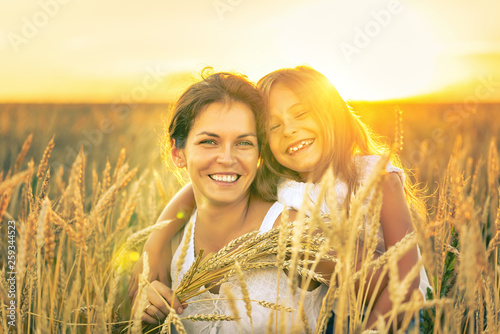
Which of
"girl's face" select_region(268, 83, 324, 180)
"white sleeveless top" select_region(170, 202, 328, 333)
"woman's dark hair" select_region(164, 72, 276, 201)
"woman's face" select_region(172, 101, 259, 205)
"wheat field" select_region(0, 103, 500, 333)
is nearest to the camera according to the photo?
"wheat field" select_region(0, 103, 500, 333)

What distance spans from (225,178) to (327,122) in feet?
2.38

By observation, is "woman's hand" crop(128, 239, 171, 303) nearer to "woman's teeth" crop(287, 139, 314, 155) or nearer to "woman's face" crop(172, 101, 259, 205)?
"woman's face" crop(172, 101, 259, 205)

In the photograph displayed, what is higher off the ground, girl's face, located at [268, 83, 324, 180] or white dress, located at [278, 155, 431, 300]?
girl's face, located at [268, 83, 324, 180]

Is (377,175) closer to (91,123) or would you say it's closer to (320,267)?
(320,267)

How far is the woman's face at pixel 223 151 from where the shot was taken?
2.17 metres

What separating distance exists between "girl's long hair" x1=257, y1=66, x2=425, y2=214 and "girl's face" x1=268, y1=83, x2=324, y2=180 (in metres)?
0.03

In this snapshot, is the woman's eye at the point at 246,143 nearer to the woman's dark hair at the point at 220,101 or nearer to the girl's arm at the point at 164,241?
the woman's dark hair at the point at 220,101

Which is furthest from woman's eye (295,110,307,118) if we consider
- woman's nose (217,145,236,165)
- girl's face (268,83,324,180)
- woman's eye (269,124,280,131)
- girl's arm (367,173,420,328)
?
girl's arm (367,173,420,328)

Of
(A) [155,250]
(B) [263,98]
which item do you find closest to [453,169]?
(B) [263,98]

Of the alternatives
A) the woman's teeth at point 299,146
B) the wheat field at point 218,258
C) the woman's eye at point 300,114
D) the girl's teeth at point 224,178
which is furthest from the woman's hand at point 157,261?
the woman's eye at point 300,114

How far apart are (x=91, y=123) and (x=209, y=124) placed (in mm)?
6925

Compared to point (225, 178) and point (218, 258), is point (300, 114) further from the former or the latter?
point (218, 258)

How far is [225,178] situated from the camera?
219cm

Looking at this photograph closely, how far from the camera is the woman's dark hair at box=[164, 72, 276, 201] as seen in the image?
2.29 metres
